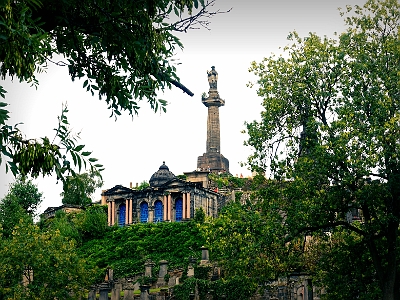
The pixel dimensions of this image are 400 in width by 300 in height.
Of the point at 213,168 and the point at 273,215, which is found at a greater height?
the point at 213,168

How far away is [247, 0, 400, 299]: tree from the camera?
21.1 m

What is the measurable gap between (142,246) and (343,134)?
112ft

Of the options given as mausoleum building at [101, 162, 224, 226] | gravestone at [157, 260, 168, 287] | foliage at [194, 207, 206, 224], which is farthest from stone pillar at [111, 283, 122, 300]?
mausoleum building at [101, 162, 224, 226]

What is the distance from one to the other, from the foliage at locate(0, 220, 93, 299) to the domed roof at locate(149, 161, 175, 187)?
2566 centimetres

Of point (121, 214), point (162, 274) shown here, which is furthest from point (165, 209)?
point (162, 274)

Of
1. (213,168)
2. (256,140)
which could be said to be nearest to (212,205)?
(213,168)

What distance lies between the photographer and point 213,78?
251 feet

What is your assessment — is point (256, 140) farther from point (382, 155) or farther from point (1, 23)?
point (1, 23)

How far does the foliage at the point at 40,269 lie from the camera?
3484cm

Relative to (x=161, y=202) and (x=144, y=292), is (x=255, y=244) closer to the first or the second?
(x=144, y=292)

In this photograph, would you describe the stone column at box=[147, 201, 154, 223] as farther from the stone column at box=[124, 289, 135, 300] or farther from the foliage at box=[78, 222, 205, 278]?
the stone column at box=[124, 289, 135, 300]

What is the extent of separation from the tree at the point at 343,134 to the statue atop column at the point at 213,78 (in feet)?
169

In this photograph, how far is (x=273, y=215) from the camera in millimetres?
22781

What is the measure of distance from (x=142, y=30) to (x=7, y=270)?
28852 millimetres
